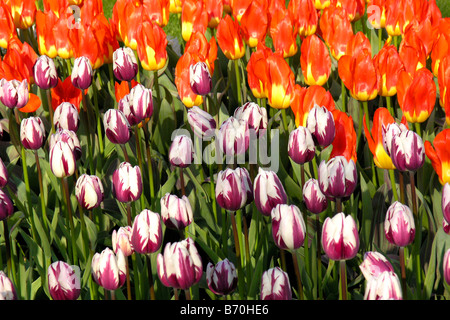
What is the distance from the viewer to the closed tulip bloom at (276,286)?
5.05 ft

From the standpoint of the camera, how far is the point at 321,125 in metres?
2.01

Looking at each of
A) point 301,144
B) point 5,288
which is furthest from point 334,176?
point 5,288

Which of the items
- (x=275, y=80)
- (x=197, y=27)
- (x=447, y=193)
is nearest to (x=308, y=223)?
(x=275, y=80)

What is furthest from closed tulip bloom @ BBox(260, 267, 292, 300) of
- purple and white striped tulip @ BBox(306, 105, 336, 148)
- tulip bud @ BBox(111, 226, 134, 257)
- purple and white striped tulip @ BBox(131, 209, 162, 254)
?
purple and white striped tulip @ BBox(306, 105, 336, 148)

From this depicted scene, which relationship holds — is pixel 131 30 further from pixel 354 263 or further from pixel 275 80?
pixel 354 263

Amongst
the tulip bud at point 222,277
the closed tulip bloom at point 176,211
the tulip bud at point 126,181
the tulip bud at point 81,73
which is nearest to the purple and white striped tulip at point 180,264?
the tulip bud at point 222,277

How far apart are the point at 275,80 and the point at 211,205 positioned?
55 cm

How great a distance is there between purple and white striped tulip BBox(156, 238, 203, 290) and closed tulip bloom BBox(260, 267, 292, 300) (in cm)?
16

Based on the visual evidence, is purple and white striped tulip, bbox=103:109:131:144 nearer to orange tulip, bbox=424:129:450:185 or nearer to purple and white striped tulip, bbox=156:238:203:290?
purple and white striped tulip, bbox=156:238:203:290

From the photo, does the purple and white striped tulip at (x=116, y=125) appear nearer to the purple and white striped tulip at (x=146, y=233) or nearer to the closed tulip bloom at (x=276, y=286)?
the purple and white striped tulip at (x=146, y=233)

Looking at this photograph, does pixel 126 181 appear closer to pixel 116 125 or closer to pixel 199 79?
pixel 116 125

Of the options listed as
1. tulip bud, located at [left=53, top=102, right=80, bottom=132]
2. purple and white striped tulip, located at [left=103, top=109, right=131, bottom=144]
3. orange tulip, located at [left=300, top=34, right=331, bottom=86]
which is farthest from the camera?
orange tulip, located at [left=300, top=34, right=331, bottom=86]

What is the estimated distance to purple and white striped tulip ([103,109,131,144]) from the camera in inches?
86.4

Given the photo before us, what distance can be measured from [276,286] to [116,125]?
91cm
